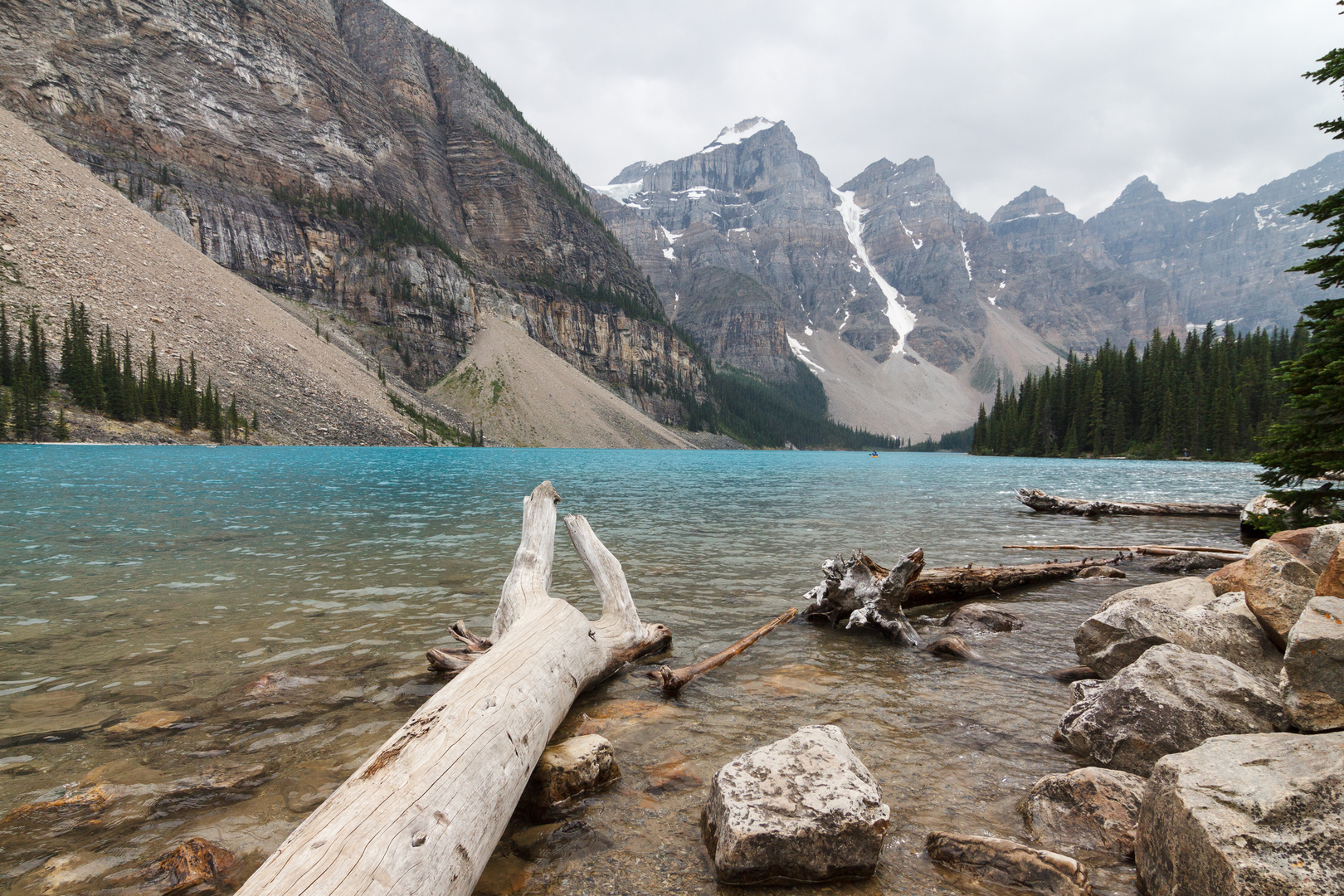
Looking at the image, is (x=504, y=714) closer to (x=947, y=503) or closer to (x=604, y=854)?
(x=604, y=854)

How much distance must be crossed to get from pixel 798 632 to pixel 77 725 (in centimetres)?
936

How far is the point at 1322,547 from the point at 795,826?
832 cm

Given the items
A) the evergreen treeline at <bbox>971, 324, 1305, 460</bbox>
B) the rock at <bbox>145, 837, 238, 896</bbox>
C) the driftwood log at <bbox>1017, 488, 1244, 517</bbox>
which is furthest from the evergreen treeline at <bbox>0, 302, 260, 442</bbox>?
the evergreen treeline at <bbox>971, 324, 1305, 460</bbox>

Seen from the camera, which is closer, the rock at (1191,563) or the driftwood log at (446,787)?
the driftwood log at (446,787)

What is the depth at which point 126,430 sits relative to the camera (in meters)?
69.8

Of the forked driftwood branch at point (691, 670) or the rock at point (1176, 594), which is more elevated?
the rock at point (1176, 594)

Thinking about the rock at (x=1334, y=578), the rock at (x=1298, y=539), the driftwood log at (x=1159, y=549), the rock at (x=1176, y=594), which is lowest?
the driftwood log at (x=1159, y=549)

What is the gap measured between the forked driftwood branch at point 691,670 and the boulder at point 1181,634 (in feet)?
14.5

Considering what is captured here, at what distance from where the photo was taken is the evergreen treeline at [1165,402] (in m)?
87.2

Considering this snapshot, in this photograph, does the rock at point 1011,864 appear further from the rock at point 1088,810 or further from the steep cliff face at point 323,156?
the steep cliff face at point 323,156

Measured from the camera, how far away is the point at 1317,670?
16.1 feet

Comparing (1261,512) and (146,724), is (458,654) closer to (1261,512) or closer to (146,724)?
(146,724)

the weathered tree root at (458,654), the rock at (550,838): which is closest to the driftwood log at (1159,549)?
the weathered tree root at (458,654)

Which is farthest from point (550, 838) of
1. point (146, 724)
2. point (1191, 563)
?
point (1191, 563)
